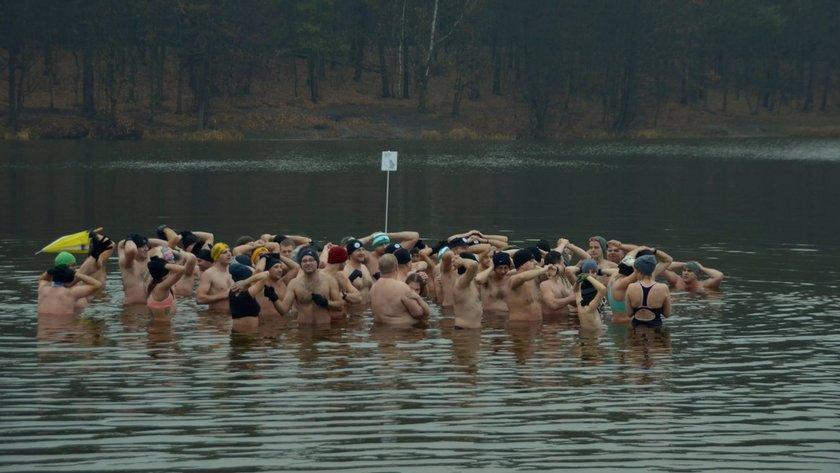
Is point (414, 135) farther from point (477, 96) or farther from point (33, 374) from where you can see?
point (33, 374)

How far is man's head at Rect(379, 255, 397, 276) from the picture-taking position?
2308cm

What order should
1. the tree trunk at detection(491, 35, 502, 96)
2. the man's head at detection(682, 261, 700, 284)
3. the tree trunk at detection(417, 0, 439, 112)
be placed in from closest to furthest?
the man's head at detection(682, 261, 700, 284) < the tree trunk at detection(417, 0, 439, 112) < the tree trunk at detection(491, 35, 502, 96)

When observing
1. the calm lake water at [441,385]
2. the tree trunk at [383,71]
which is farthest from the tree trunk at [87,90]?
the calm lake water at [441,385]

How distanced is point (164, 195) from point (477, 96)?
6728 centimetres

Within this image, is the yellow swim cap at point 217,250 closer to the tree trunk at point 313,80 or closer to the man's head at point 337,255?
the man's head at point 337,255

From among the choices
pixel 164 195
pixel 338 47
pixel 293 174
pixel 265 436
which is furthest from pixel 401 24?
pixel 265 436

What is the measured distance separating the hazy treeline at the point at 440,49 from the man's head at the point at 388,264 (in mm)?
82114

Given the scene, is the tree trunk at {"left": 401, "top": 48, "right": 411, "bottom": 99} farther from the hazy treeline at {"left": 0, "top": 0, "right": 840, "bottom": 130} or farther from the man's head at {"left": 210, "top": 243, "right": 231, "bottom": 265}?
the man's head at {"left": 210, "top": 243, "right": 231, "bottom": 265}

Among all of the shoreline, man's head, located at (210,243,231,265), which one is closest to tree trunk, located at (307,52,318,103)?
the shoreline

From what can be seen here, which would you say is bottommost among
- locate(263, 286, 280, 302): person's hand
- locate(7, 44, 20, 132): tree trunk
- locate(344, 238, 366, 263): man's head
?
locate(263, 286, 280, 302): person's hand

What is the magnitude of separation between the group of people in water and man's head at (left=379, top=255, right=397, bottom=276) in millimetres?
17

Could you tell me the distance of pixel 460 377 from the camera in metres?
19.7

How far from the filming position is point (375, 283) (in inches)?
938

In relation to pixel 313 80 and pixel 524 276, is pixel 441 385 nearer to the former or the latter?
pixel 524 276
